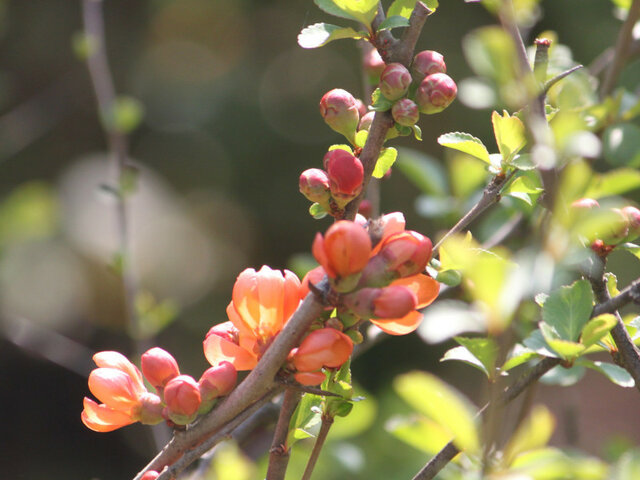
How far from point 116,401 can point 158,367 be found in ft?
0.12

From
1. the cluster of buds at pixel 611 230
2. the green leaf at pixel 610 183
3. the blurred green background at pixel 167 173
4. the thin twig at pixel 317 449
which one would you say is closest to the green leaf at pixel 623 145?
the green leaf at pixel 610 183

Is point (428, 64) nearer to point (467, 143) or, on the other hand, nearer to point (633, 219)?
point (467, 143)

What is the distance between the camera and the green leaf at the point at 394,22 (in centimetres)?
50

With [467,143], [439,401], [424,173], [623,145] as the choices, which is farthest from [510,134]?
[424,173]

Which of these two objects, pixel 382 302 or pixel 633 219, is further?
pixel 633 219

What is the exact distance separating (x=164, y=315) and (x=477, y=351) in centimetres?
72

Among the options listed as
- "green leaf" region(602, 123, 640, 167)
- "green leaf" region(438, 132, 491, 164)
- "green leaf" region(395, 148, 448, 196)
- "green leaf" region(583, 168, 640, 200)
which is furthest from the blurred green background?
"green leaf" region(438, 132, 491, 164)

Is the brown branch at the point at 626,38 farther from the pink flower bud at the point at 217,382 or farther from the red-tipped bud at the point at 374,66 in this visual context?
the pink flower bud at the point at 217,382

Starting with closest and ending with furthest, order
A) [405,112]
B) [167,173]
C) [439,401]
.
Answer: [439,401], [405,112], [167,173]

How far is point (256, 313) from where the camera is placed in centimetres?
51

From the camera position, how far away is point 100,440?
2553 millimetres

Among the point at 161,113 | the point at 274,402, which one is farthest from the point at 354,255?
the point at 161,113

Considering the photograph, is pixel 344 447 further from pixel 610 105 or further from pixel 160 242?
pixel 160 242

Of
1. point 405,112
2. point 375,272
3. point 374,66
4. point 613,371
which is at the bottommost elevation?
point 613,371
